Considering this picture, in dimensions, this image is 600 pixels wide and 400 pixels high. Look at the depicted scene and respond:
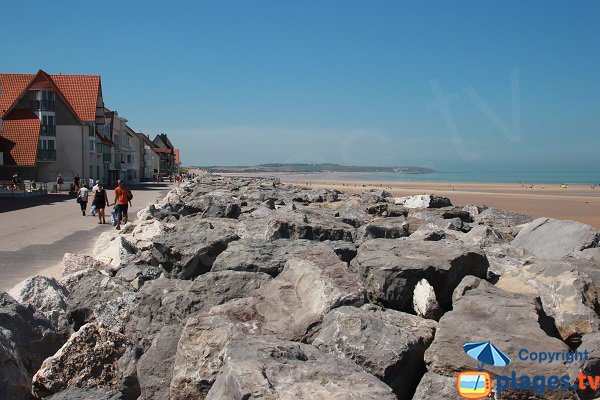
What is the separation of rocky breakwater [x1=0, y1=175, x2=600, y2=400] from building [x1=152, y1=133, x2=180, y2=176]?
335ft

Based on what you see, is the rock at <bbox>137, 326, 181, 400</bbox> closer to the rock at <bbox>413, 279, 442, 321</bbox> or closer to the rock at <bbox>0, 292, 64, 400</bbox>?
the rock at <bbox>0, 292, 64, 400</bbox>

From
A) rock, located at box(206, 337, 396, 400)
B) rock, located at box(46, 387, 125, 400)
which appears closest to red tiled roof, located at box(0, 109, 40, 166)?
rock, located at box(46, 387, 125, 400)

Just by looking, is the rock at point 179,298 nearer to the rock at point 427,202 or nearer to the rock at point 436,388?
the rock at point 436,388

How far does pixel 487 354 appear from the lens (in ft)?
12.1

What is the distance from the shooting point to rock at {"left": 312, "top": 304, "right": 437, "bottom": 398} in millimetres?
3709

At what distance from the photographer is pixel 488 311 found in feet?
13.8

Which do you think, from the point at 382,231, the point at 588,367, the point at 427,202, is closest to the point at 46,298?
the point at 382,231

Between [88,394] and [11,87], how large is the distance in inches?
1960

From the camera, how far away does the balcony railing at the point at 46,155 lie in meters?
46.4

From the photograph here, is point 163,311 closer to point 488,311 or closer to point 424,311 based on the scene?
point 424,311

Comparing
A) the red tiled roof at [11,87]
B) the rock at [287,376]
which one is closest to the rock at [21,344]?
the rock at [287,376]

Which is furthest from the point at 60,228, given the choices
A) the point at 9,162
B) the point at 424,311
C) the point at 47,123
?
the point at 47,123

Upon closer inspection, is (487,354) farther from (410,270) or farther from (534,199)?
(534,199)

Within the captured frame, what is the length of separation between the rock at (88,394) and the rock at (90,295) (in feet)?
3.22
